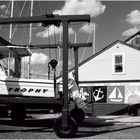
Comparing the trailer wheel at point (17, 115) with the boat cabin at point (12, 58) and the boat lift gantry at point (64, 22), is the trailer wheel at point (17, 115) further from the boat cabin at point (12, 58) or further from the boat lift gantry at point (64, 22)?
the boat lift gantry at point (64, 22)

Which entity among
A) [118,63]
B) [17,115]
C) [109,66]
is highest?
[118,63]

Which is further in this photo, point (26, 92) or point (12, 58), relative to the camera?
point (12, 58)

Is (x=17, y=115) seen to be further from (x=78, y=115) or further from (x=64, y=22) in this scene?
(x=64, y=22)

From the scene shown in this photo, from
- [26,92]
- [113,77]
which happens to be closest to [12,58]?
[26,92]

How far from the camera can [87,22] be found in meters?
10.4

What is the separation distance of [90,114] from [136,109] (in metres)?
2.81

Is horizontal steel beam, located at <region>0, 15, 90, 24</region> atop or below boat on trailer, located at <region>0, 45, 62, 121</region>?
atop

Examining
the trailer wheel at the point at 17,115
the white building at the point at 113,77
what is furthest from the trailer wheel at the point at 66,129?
the white building at the point at 113,77

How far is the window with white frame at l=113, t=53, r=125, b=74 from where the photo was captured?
24.0m

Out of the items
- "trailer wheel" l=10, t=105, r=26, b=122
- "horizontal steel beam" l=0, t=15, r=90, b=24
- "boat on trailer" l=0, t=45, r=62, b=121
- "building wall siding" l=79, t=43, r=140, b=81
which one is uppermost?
"horizontal steel beam" l=0, t=15, r=90, b=24

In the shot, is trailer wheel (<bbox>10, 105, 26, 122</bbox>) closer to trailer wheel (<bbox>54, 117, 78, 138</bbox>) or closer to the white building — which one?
trailer wheel (<bbox>54, 117, 78, 138</bbox>)

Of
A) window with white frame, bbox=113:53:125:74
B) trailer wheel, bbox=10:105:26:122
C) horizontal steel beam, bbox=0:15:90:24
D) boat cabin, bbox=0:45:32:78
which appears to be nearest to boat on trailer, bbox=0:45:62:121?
boat cabin, bbox=0:45:32:78

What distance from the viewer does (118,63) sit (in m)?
24.1

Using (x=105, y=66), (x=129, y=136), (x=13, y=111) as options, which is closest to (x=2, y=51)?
(x=13, y=111)
